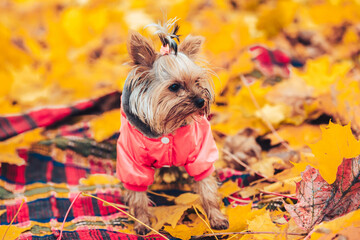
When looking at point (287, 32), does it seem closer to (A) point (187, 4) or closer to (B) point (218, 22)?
(B) point (218, 22)

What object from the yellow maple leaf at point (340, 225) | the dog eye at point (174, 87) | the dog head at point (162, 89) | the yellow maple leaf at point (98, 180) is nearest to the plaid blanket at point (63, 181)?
the yellow maple leaf at point (98, 180)

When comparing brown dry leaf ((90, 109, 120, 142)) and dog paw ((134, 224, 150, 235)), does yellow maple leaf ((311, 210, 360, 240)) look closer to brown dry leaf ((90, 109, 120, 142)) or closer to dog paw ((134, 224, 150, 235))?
dog paw ((134, 224, 150, 235))

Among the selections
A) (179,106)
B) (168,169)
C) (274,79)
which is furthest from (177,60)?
(274,79)

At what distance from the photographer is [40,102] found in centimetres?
296

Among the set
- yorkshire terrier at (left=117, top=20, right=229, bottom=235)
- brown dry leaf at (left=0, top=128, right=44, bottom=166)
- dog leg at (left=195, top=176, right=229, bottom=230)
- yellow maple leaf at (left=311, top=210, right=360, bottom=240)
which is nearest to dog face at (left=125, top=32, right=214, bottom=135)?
yorkshire terrier at (left=117, top=20, right=229, bottom=235)

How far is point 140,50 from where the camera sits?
147 cm

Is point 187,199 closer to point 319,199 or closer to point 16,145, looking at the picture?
point 319,199

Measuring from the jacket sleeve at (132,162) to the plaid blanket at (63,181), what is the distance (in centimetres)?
23

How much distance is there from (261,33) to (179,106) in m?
2.07

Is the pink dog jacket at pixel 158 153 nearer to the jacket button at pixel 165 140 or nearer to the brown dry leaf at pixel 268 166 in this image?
the jacket button at pixel 165 140

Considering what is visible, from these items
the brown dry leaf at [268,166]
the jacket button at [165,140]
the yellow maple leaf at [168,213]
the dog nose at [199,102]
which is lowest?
the yellow maple leaf at [168,213]

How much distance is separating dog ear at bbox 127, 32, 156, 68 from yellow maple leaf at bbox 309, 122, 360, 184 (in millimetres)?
759

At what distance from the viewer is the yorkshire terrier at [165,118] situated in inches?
57.8

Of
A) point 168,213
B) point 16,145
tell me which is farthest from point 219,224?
point 16,145
